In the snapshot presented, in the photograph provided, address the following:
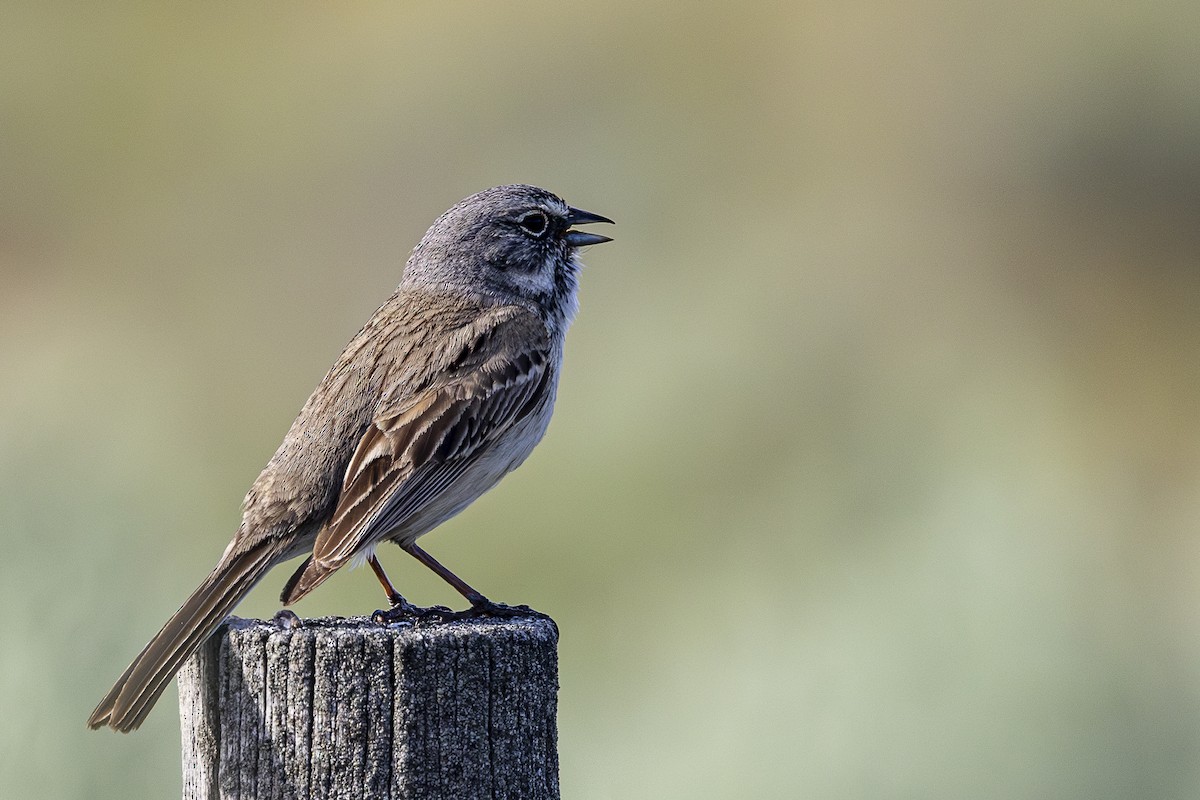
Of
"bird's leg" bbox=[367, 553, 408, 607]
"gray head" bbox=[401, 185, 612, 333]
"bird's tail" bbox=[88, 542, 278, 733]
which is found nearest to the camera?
"bird's tail" bbox=[88, 542, 278, 733]

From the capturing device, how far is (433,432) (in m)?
5.82

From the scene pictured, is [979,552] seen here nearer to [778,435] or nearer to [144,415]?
[778,435]

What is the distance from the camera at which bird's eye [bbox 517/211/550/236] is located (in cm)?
707

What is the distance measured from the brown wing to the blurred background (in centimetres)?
176

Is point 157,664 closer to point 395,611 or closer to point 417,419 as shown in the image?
point 395,611

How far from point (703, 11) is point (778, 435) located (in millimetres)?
8284

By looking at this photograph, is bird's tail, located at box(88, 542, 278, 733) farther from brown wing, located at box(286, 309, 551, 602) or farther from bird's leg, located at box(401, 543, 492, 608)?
bird's leg, located at box(401, 543, 492, 608)

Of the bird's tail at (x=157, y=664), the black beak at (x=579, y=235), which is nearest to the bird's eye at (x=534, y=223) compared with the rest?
the black beak at (x=579, y=235)

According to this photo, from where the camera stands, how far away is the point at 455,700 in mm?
3949

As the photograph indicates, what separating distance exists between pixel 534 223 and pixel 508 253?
258 mm

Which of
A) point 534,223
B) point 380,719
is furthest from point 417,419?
point 380,719

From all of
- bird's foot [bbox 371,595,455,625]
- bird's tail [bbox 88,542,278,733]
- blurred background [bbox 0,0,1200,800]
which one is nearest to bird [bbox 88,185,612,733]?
bird's tail [bbox 88,542,278,733]

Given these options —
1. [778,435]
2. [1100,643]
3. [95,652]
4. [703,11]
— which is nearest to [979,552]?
[1100,643]

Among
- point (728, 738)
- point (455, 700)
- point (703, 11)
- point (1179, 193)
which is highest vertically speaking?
point (703, 11)
